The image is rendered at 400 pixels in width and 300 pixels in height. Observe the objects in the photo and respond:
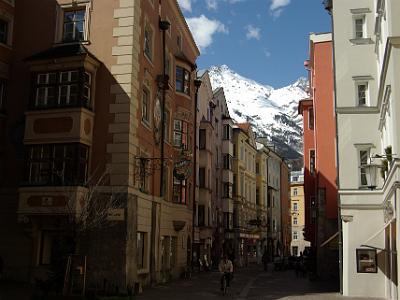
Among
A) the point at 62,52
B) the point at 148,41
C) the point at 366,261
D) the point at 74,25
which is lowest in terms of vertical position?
the point at 366,261

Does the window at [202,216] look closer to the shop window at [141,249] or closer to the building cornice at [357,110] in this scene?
the shop window at [141,249]

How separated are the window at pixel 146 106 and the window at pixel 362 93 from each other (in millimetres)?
10654

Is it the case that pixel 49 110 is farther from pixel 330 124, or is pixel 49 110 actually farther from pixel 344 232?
pixel 330 124

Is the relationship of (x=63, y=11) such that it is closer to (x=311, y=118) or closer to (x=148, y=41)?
(x=148, y=41)

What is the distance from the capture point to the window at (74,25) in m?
27.0

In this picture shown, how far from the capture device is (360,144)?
88.5 feet

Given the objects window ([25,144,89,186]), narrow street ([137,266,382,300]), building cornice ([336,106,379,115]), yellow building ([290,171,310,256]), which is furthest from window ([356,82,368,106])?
yellow building ([290,171,310,256])

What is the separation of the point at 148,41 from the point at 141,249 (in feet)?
36.0

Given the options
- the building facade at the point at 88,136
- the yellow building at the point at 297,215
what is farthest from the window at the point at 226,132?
the yellow building at the point at 297,215

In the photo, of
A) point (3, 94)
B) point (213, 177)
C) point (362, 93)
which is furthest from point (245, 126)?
point (3, 94)

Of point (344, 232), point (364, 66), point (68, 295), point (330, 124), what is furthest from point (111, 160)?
point (330, 124)

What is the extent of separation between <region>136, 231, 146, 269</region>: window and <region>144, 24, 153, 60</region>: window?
9.29m

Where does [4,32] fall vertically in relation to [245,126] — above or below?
below

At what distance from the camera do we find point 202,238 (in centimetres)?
4534
